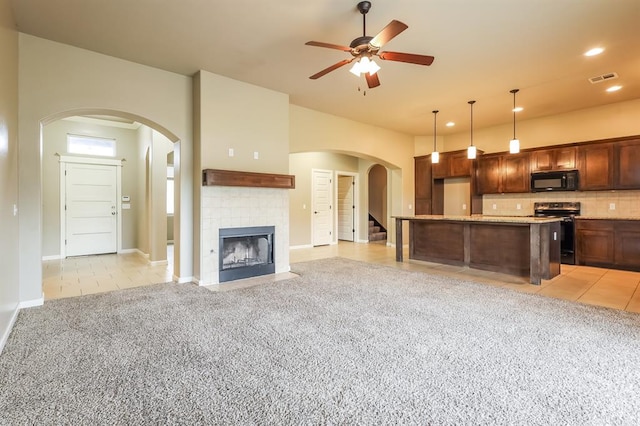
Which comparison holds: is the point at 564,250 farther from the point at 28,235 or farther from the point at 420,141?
the point at 28,235

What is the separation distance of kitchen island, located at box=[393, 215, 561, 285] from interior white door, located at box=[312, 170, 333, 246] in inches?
124

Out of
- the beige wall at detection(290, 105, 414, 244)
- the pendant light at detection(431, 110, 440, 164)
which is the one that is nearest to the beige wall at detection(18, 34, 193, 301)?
the beige wall at detection(290, 105, 414, 244)

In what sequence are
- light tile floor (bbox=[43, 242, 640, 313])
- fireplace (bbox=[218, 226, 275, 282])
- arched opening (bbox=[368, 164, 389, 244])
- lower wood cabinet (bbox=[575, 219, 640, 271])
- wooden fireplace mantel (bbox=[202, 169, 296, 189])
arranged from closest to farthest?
light tile floor (bbox=[43, 242, 640, 313]), wooden fireplace mantel (bbox=[202, 169, 296, 189]), fireplace (bbox=[218, 226, 275, 282]), lower wood cabinet (bbox=[575, 219, 640, 271]), arched opening (bbox=[368, 164, 389, 244])

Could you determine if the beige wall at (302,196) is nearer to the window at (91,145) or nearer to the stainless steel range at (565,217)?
the window at (91,145)

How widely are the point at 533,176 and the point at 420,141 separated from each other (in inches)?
114

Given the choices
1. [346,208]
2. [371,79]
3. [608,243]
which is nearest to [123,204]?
[346,208]

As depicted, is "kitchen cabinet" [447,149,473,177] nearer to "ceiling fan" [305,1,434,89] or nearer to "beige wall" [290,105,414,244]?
"beige wall" [290,105,414,244]

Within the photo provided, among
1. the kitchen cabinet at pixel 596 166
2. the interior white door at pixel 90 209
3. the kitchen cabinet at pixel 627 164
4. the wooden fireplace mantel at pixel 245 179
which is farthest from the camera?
the interior white door at pixel 90 209

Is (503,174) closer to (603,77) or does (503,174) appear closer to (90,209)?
(603,77)

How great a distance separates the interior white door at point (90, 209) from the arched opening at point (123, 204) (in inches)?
1.9

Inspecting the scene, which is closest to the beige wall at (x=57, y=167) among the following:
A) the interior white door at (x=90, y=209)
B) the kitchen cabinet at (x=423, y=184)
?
the interior white door at (x=90, y=209)

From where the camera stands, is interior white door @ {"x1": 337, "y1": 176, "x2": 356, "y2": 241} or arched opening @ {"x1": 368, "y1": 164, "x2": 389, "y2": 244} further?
arched opening @ {"x1": 368, "y1": 164, "x2": 389, "y2": 244}

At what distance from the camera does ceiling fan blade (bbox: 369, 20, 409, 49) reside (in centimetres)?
244

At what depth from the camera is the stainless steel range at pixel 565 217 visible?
234 inches
